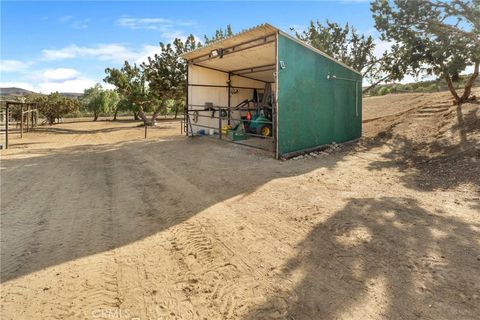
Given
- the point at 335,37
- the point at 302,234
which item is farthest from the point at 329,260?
the point at 335,37

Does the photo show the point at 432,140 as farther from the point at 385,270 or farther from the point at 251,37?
the point at 385,270

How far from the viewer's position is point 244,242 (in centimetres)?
362

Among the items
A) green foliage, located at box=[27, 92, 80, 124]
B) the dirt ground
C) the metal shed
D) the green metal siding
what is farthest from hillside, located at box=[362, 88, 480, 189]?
green foliage, located at box=[27, 92, 80, 124]

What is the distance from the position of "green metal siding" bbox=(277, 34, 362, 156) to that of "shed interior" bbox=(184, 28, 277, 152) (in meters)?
0.73

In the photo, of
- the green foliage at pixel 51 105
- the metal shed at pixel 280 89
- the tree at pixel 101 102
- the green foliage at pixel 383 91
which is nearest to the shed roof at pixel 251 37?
the metal shed at pixel 280 89

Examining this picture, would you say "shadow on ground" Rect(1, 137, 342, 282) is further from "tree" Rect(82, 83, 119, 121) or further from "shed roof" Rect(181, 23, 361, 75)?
"tree" Rect(82, 83, 119, 121)

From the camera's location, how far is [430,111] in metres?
13.1

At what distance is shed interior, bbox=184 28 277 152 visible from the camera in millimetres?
10617

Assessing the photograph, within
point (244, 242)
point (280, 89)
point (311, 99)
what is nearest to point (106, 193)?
point (244, 242)

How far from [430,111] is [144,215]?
45.3 ft

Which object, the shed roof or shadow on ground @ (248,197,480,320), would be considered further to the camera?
the shed roof

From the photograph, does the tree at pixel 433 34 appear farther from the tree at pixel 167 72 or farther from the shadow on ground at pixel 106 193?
the tree at pixel 167 72

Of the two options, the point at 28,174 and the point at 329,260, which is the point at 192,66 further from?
the point at 329,260

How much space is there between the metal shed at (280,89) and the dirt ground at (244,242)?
7.08ft
